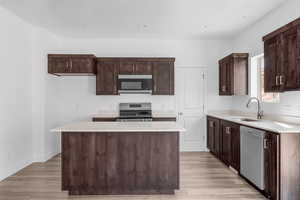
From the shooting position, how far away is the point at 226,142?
3979mm

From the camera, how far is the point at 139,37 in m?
5.16

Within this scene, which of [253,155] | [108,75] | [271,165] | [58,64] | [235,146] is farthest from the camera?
[108,75]

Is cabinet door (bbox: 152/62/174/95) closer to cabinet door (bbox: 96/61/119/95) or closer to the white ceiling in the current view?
the white ceiling

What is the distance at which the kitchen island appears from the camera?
112 inches

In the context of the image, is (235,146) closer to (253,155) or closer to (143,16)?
(253,155)

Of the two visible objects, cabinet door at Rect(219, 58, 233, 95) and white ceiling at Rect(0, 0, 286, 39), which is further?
cabinet door at Rect(219, 58, 233, 95)

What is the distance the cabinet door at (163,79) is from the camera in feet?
16.2

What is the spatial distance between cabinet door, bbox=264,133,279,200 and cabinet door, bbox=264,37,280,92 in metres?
0.76

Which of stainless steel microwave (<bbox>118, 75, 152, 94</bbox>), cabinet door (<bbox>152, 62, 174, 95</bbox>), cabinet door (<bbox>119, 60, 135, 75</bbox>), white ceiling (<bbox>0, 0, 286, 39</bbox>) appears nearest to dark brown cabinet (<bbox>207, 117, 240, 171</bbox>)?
cabinet door (<bbox>152, 62, 174, 95</bbox>)

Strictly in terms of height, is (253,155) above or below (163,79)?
below

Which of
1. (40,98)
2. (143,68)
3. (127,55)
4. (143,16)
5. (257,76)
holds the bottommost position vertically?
(40,98)

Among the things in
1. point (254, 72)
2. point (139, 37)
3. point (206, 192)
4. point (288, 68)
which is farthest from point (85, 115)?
point (288, 68)

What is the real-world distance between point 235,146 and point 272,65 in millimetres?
1428

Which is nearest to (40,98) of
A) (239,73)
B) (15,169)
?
(15,169)
